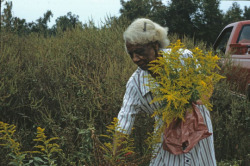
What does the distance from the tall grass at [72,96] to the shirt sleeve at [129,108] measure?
124 centimetres

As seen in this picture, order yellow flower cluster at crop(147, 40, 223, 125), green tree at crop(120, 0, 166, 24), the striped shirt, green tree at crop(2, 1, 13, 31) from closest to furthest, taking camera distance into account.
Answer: yellow flower cluster at crop(147, 40, 223, 125) < the striped shirt < green tree at crop(2, 1, 13, 31) < green tree at crop(120, 0, 166, 24)

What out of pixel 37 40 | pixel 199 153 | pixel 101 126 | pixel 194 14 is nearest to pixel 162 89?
pixel 199 153

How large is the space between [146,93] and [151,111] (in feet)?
0.57

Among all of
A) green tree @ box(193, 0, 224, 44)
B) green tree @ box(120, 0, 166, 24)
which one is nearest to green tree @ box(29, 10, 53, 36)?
green tree @ box(120, 0, 166, 24)

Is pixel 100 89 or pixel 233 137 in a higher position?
pixel 100 89

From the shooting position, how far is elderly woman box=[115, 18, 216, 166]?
2.17m

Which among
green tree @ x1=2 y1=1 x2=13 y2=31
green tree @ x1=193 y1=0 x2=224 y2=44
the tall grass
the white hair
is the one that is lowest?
the tall grass

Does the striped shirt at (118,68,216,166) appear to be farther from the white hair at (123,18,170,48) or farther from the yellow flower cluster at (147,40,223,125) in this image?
the yellow flower cluster at (147,40,223,125)

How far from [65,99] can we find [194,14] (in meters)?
33.0

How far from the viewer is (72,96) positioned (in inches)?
175

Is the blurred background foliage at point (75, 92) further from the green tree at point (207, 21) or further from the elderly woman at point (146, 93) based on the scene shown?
the green tree at point (207, 21)

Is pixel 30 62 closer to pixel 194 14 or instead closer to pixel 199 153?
pixel 199 153

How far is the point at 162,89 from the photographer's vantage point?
5.44 feet

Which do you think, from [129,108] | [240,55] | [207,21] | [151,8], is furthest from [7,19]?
[207,21]
